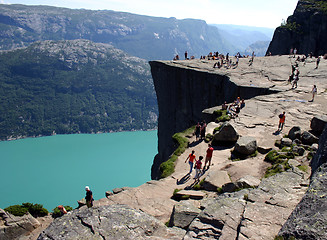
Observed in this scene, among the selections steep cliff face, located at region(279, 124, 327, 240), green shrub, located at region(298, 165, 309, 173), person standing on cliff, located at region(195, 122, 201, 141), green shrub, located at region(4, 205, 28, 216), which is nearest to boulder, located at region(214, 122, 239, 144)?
person standing on cliff, located at region(195, 122, 201, 141)

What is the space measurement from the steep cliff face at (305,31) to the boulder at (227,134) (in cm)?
6412

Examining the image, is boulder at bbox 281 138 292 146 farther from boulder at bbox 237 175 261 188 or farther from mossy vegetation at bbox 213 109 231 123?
mossy vegetation at bbox 213 109 231 123

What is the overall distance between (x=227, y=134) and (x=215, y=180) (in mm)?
8539

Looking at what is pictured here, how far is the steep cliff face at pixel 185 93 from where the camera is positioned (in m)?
42.6

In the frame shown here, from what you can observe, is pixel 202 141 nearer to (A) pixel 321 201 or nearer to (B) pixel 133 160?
(A) pixel 321 201

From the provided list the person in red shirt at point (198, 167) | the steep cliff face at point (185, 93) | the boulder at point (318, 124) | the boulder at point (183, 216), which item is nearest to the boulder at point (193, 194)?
the person in red shirt at point (198, 167)

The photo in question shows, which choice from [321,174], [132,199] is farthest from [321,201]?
[132,199]

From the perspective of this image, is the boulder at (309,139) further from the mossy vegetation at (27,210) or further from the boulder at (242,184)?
the mossy vegetation at (27,210)

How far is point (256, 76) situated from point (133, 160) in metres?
137

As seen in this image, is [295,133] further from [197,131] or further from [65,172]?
[65,172]

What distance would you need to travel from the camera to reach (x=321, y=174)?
10195 millimetres

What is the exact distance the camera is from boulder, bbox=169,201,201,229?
1265 centimetres

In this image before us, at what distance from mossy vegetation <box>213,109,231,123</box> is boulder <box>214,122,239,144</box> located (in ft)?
18.6

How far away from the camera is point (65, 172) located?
157m
